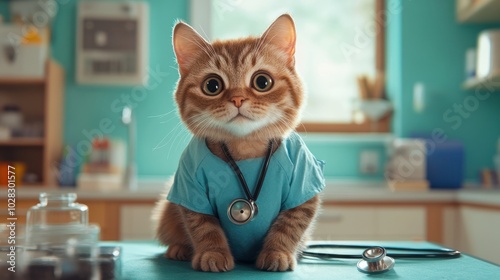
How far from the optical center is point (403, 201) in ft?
8.14

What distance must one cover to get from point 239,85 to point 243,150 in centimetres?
11

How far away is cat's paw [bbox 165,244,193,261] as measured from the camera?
41.4 inches

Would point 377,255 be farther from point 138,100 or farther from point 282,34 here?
point 138,100

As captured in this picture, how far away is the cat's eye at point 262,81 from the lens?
0.97 meters

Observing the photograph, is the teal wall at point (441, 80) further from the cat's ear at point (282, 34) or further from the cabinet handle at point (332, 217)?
the cat's ear at point (282, 34)

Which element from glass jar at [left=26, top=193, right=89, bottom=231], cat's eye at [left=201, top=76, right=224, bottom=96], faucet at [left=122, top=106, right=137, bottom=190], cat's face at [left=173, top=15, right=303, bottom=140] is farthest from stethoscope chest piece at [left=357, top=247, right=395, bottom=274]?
faucet at [left=122, top=106, right=137, bottom=190]

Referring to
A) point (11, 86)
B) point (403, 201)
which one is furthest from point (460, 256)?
point (11, 86)

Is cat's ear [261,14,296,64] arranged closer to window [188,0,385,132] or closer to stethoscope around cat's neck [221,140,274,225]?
stethoscope around cat's neck [221,140,274,225]

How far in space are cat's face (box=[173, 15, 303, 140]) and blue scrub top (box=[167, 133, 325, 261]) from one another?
0.15 ft

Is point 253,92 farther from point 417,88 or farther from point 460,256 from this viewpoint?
point 417,88

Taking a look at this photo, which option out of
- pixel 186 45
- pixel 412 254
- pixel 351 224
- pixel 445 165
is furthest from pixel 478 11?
pixel 186 45

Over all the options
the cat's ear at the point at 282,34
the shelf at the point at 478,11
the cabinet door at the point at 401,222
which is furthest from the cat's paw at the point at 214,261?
the shelf at the point at 478,11

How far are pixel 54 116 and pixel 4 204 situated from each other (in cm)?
58

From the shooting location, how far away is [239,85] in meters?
0.96
